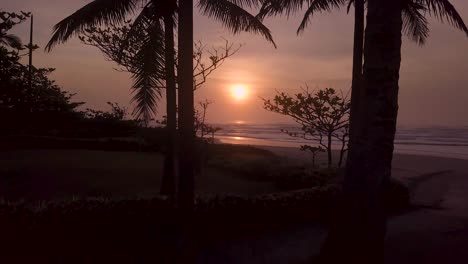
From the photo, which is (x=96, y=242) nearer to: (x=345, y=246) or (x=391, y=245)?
(x=345, y=246)

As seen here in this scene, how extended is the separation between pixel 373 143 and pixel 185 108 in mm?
2880

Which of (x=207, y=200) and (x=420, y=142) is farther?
(x=420, y=142)

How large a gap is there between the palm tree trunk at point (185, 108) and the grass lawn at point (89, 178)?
4.20 metres

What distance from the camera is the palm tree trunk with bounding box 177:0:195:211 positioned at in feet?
21.4

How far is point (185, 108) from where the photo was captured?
6520 millimetres

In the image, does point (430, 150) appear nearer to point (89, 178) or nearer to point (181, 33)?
point (89, 178)

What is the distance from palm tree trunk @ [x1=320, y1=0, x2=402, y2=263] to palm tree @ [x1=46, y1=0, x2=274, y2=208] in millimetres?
2523

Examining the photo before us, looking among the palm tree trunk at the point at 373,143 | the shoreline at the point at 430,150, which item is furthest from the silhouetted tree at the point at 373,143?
the shoreline at the point at 430,150

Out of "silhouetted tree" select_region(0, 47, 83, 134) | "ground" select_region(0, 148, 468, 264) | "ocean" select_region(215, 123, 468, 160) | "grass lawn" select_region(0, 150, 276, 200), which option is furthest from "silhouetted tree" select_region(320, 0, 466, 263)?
"ocean" select_region(215, 123, 468, 160)

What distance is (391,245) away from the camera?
8.45 meters

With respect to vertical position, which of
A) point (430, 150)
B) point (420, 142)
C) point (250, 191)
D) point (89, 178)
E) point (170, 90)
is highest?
point (170, 90)

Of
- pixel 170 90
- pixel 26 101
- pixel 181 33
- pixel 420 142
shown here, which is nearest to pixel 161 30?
pixel 170 90

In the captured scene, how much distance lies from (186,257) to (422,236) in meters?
5.52

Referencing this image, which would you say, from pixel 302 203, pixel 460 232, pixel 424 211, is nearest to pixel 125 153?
pixel 302 203
